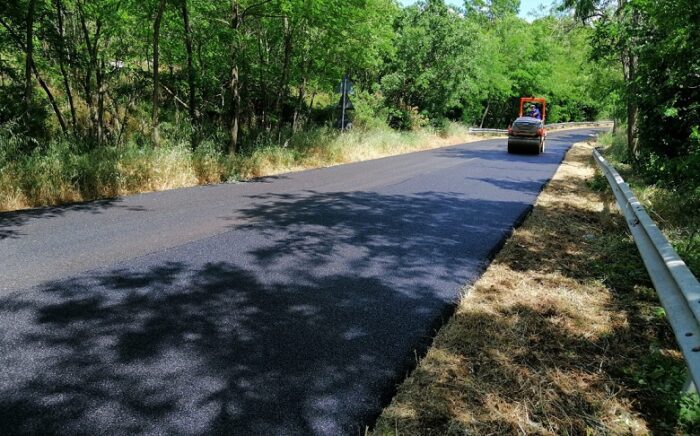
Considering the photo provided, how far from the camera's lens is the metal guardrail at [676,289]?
2.30 meters

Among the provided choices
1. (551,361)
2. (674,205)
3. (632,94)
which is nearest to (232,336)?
(551,361)

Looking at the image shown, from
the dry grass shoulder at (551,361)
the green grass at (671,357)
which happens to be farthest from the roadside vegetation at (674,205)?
the dry grass shoulder at (551,361)

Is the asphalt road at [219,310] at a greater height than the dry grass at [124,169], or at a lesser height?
lesser

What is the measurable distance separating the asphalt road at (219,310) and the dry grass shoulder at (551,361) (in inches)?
10.0

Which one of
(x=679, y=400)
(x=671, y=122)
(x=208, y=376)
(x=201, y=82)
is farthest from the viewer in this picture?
(x=201, y=82)

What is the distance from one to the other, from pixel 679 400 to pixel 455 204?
627 centimetres

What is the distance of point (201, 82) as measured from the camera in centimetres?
1510

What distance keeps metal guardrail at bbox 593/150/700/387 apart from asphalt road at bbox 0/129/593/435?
Result: 62.8 inches

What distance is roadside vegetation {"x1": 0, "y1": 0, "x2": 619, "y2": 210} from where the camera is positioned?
9305 millimetres

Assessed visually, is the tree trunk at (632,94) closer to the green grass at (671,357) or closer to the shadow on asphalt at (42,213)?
the green grass at (671,357)

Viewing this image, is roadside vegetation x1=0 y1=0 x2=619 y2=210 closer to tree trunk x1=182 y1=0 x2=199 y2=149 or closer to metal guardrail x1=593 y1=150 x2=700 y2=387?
tree trunk x1=182 y1=0 x2=199 y2=149

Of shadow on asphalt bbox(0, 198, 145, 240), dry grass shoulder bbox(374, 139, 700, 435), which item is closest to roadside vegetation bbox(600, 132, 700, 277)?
dry grass shoulder bbox(374, 139, 700, 435)

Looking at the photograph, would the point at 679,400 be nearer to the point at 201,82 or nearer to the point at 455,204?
the point at 455,204

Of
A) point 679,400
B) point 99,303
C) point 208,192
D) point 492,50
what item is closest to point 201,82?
point 208,192
